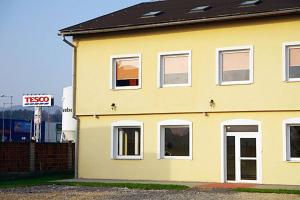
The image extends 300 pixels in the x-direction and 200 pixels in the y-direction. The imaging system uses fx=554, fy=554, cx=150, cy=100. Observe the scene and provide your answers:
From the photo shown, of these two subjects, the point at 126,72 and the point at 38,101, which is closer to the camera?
the point at 126,72

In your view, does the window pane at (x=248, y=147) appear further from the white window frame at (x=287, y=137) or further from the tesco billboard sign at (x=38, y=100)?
the tesco billboard sign at (x=38, y=100)

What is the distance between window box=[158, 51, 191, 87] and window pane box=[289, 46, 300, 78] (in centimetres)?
372

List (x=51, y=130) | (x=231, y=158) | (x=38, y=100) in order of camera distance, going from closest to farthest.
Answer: (x=231, y=158), (x=38, y=100), (x=51, y=130)

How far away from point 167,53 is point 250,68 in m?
3.31

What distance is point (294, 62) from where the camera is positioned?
19.1 m

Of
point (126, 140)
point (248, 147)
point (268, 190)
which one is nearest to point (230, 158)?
point (248, 147)

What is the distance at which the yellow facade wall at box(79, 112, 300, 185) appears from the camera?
62.3ft

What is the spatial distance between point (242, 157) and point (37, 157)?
9.60 metres

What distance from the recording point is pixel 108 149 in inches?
867

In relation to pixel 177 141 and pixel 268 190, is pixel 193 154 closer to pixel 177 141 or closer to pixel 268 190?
pixel 177 141

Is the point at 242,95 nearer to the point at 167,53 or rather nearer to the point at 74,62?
the point at 167,53

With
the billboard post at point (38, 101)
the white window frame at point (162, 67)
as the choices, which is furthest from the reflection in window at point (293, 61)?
the billboard post at point (38, 101)

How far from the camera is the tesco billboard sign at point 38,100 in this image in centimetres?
5084

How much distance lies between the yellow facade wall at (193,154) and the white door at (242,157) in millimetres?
359
